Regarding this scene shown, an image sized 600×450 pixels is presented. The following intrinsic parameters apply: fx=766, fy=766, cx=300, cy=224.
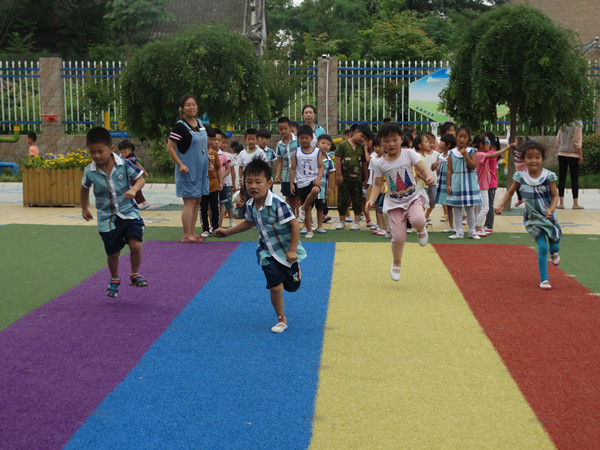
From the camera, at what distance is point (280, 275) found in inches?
239

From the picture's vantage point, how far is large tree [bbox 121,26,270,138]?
13.6m

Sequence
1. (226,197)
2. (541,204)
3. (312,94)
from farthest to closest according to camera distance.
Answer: (312,94)
(226,197)
(541,204)

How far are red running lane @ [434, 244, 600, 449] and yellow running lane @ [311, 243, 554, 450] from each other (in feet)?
0.39

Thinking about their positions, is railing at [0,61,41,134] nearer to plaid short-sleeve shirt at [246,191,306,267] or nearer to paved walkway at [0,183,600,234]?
paved walkway at [0,183,600,234]

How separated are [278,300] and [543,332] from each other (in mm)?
2132

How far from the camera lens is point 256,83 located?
46.3ft

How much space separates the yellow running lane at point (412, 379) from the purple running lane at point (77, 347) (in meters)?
1.39

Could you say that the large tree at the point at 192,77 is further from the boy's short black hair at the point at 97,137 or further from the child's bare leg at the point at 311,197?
the boy's short black hair at the point at 97,137

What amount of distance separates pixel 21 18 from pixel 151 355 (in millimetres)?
33902

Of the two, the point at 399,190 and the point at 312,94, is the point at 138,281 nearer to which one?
the point at 399,190

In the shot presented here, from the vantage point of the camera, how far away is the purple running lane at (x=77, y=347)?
14.1 ft

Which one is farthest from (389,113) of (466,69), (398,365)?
(398,365)

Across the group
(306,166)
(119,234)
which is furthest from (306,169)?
(119,234)

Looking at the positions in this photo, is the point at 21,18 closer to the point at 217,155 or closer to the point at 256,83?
the point at 256,83
